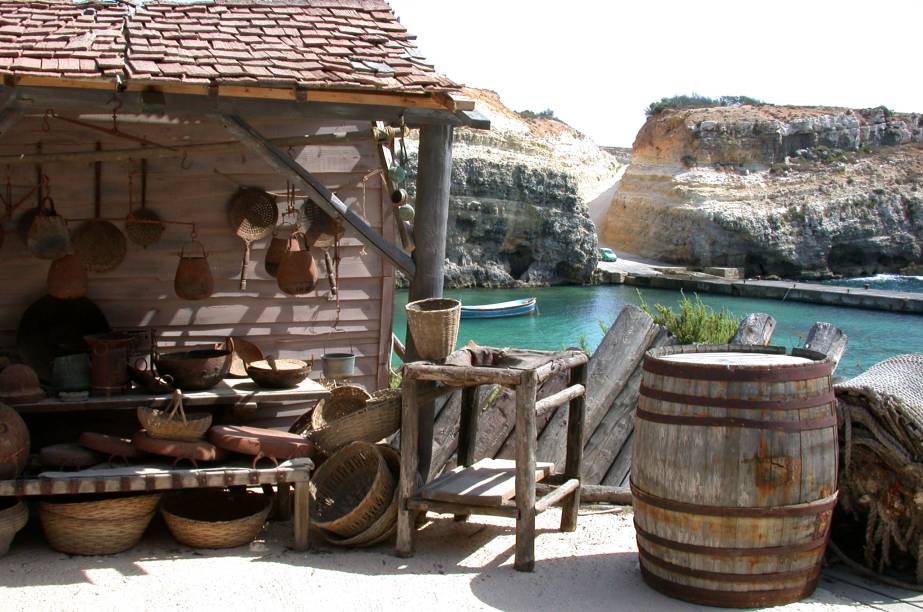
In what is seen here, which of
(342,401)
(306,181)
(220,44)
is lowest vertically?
(342,401)

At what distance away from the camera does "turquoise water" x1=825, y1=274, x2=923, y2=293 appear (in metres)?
48.8

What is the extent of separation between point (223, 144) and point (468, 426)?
2.63 meters

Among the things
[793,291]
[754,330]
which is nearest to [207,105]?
[754,330]

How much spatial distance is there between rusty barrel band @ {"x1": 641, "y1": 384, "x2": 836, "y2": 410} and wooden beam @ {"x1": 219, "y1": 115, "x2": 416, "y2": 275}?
2.03 m

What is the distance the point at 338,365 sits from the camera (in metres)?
7.27

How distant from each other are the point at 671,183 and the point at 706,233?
579 cm

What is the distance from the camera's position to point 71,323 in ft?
21.9

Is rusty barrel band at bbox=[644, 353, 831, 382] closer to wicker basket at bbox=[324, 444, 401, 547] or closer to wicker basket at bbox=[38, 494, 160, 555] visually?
wicker basket at bbox=[324, 444, 401, 547]

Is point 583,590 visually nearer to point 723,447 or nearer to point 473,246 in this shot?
point 723,447

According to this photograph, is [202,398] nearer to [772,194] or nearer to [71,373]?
[71,373]

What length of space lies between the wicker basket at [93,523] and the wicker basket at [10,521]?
0.35 feet

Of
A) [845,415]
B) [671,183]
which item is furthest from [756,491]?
[671,183]

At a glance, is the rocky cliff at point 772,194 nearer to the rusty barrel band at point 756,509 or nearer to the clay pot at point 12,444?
the rusty barrel band at point 756,509

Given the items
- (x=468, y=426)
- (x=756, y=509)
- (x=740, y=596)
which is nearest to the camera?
(x=756, y=509)
